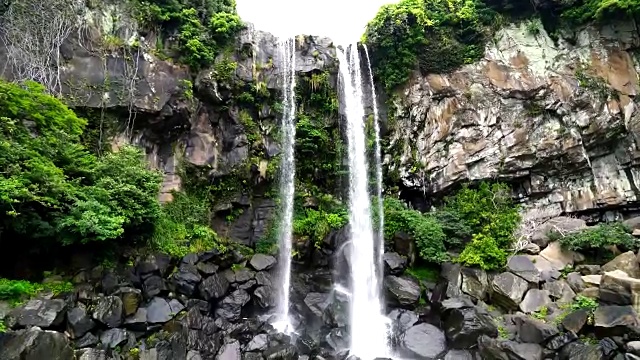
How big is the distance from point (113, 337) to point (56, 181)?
372 cm

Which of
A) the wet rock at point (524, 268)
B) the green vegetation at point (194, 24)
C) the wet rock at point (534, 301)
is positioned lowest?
the wet rock at point (534, 301)

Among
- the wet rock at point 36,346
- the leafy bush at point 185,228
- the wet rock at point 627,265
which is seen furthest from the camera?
the leafy bush at point 185,228

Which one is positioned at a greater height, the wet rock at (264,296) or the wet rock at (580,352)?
the wet rock at (264,296)

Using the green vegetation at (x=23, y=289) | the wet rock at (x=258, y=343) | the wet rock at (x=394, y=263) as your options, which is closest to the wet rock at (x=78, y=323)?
the green vegetation at (x=23, y=289)

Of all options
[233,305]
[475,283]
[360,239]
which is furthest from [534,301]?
[233,305]

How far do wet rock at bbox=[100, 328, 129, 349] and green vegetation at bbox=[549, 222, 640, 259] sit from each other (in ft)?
43.0

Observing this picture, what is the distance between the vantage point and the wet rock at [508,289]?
35.9ft

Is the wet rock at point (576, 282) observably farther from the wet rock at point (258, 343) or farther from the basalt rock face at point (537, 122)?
the wet rock at point (258, 343)

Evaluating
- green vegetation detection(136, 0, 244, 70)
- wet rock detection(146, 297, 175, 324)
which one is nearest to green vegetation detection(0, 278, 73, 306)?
wet rock detection(146, 297, 175, 324)

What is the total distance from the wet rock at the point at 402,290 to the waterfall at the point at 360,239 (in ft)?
2.06

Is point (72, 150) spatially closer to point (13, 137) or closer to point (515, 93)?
point (13, 137)

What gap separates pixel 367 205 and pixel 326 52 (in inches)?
271

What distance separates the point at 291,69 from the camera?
53.5 feet

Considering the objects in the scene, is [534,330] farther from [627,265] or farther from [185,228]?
[185,228]
